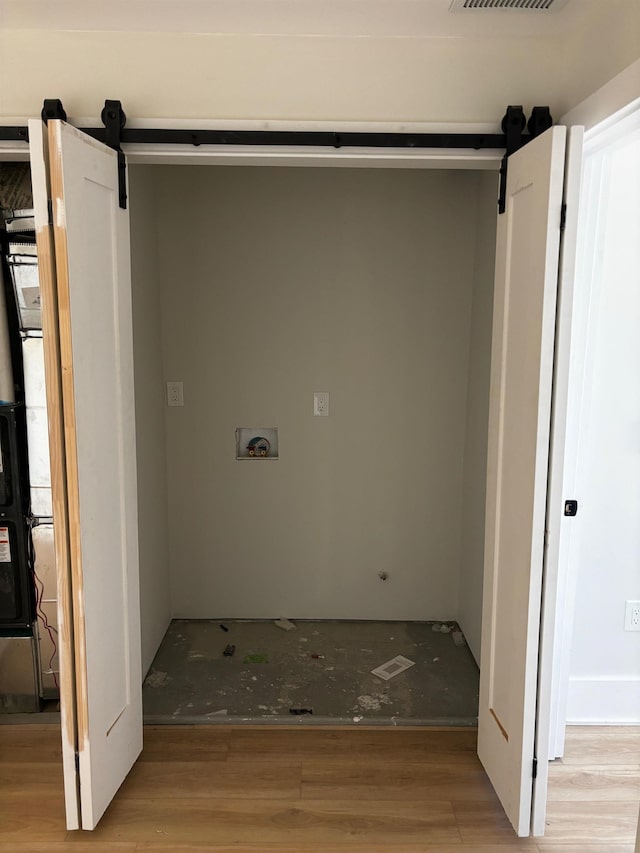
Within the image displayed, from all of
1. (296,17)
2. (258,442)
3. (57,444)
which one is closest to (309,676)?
(258,442)

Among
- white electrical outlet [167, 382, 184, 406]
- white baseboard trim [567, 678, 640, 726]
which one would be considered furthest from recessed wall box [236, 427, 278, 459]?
white baseboard trim [567, 678, 640, 726]

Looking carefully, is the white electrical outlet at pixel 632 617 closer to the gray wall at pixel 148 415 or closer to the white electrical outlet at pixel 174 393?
the gray wall at pixel 148 415

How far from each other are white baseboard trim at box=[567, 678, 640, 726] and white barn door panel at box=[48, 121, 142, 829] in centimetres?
177

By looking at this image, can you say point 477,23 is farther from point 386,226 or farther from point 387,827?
point 387,827

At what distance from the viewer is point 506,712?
2.21 metres

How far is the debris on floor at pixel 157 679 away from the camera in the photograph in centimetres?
303

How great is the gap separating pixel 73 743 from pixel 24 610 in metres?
0.84

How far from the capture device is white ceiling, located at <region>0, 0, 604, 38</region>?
6.52 ft

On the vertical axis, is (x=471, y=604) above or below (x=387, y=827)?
above

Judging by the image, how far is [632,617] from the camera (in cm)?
273

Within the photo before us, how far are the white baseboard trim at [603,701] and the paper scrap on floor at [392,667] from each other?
2.52ft

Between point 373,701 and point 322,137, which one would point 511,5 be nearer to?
point 322,137

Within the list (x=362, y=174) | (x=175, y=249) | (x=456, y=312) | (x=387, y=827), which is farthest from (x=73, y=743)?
(x=362, y=174)

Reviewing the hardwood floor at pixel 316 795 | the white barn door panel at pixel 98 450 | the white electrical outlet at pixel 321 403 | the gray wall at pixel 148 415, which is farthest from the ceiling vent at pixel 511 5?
the hardwood floor at pixel 316 795
